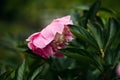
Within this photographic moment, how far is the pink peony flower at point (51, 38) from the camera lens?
1.04 metres

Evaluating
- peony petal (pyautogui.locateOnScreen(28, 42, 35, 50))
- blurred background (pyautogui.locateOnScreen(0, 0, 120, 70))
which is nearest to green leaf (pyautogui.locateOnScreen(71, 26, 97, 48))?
peony petal (pyautogui.locateOnScreen(28, 42, 35, 50))

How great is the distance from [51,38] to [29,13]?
5.03 meters

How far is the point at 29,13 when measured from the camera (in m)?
6.04

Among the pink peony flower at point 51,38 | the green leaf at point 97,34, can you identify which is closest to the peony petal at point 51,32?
the pink peony flower at point 51,38

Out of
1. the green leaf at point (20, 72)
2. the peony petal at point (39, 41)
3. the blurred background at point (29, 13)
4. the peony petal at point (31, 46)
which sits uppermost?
the peony petal at point (39, 41)

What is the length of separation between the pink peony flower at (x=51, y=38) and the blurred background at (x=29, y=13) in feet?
2.01

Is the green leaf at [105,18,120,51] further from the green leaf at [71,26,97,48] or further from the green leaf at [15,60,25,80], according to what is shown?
the green leaf at [15,60,25,80]

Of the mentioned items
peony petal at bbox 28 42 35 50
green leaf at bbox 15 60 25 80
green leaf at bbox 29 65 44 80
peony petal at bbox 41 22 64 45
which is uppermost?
peony petal at bbox 41 22 64 45

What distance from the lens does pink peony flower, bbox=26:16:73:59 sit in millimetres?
1037

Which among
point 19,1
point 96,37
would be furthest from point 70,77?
point 19,1

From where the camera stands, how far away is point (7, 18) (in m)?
7.91

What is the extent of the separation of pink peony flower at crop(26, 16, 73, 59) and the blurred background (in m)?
0.61

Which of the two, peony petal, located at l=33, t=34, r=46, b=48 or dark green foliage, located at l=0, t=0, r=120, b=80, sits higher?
peony petal, located at l=33, t=34, r=46, b=48

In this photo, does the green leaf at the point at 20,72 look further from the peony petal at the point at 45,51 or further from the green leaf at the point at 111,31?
the green leaf at the point at 111,31
